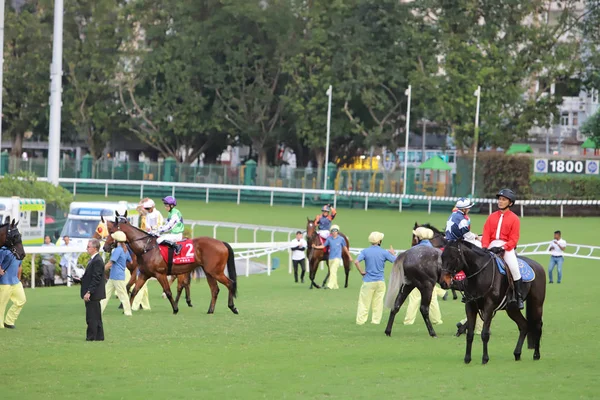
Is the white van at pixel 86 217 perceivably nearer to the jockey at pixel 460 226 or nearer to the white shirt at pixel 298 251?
the white shirt at pixel 298 251

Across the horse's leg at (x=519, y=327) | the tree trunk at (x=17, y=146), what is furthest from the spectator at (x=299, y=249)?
the tree trunk at (x=17, y=146)

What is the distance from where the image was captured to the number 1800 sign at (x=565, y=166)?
51097 mm

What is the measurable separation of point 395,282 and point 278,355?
318cm

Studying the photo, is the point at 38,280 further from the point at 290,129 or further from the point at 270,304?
the point at 290,129

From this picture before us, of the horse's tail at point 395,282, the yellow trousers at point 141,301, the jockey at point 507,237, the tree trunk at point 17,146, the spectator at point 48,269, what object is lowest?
the spectator at point 48,269

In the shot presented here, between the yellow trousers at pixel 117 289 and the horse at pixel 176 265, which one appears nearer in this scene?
the yellow trousers at pixel 117 289

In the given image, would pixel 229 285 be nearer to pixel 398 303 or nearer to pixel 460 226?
pixel 398 303

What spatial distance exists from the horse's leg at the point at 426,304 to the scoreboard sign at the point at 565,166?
115 ft

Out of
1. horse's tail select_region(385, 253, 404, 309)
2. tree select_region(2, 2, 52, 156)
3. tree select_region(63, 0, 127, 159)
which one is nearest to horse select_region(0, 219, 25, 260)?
horse's tail select_region(385, 253, 404, 309)

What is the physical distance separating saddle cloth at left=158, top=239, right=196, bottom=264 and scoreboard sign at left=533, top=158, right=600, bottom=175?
1310 inches

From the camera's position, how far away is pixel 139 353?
14.7 metres

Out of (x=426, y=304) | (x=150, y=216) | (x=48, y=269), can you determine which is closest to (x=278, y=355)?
(x=426, y=304)

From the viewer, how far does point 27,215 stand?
31.6 m

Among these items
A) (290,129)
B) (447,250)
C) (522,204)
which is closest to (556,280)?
(447,250)
